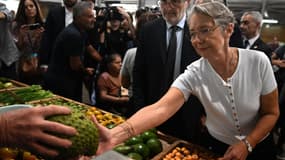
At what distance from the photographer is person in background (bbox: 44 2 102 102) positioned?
2.97 m

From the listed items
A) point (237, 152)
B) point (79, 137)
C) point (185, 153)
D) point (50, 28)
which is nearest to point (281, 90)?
point (185, 153)

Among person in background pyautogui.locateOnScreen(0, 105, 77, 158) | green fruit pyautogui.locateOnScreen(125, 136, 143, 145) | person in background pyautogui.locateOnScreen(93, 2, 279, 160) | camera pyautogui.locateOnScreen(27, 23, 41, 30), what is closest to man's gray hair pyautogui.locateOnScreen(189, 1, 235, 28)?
person in background pyautogui.locateOnScreen(93, 2, 279, 160)

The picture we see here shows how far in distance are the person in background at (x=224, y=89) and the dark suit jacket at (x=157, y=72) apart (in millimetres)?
529

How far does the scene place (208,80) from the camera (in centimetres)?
156

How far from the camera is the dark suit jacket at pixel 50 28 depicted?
3.78m

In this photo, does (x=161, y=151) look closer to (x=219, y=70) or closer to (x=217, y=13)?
(x=219, y=70)

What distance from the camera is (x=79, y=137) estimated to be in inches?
28.1

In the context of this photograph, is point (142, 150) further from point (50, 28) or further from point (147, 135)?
point (50, 28)

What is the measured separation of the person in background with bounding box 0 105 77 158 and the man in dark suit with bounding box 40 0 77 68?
10.9 ft

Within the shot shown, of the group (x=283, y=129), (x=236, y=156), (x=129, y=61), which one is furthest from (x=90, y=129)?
(x=283, y=129)

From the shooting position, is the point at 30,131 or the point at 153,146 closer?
the point at 30,131

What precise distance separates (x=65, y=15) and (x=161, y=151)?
2595 millimetres

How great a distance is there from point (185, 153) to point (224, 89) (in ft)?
1.46

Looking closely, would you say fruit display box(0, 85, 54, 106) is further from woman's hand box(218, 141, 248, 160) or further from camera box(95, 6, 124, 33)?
camera box(95, 6, 124, 33)
